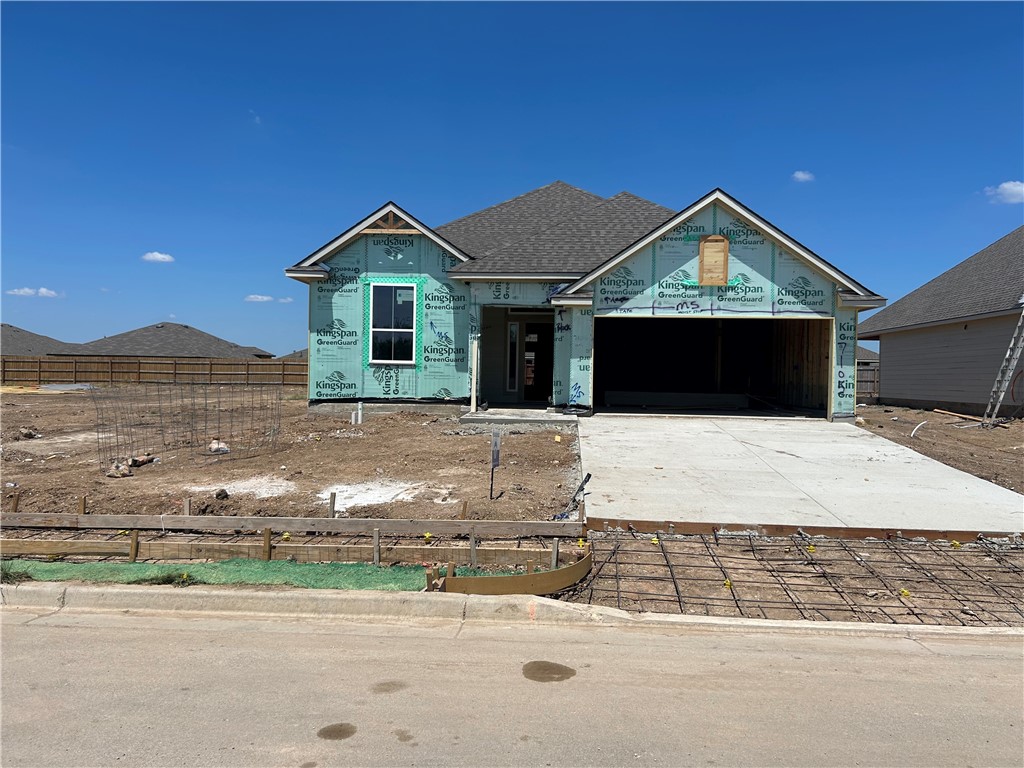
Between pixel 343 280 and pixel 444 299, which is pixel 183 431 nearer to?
pixel 343 280

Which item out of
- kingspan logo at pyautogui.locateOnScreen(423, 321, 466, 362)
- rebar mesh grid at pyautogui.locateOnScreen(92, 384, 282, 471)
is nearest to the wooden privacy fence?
rebar mesh grid at pyautogui.locateOnScreen(92, 384, 282, 471)

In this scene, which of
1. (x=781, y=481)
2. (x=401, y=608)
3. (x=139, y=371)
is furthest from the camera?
(x=139, y=371)

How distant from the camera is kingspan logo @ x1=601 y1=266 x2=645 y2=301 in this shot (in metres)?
15.0

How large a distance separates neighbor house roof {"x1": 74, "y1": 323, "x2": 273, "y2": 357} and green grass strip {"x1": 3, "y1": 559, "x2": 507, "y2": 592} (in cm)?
3855

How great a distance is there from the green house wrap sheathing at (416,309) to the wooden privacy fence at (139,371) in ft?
66.1

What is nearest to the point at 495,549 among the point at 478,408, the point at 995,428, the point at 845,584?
the point at 845,584

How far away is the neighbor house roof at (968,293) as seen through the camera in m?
19.6

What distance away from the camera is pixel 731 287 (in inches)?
588

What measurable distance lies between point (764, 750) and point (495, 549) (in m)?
3.47

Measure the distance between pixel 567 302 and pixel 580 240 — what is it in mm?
3402

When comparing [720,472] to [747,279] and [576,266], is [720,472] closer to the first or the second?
[747,279]

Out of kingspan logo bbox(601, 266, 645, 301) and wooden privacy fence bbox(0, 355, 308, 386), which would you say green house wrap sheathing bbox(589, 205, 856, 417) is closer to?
kingspan logo bbox(601, 266, 645, 301)

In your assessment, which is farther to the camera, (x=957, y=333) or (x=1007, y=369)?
(x=957, y=333)

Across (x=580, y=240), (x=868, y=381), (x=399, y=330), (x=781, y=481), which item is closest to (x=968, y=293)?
(x=868, y=381)
